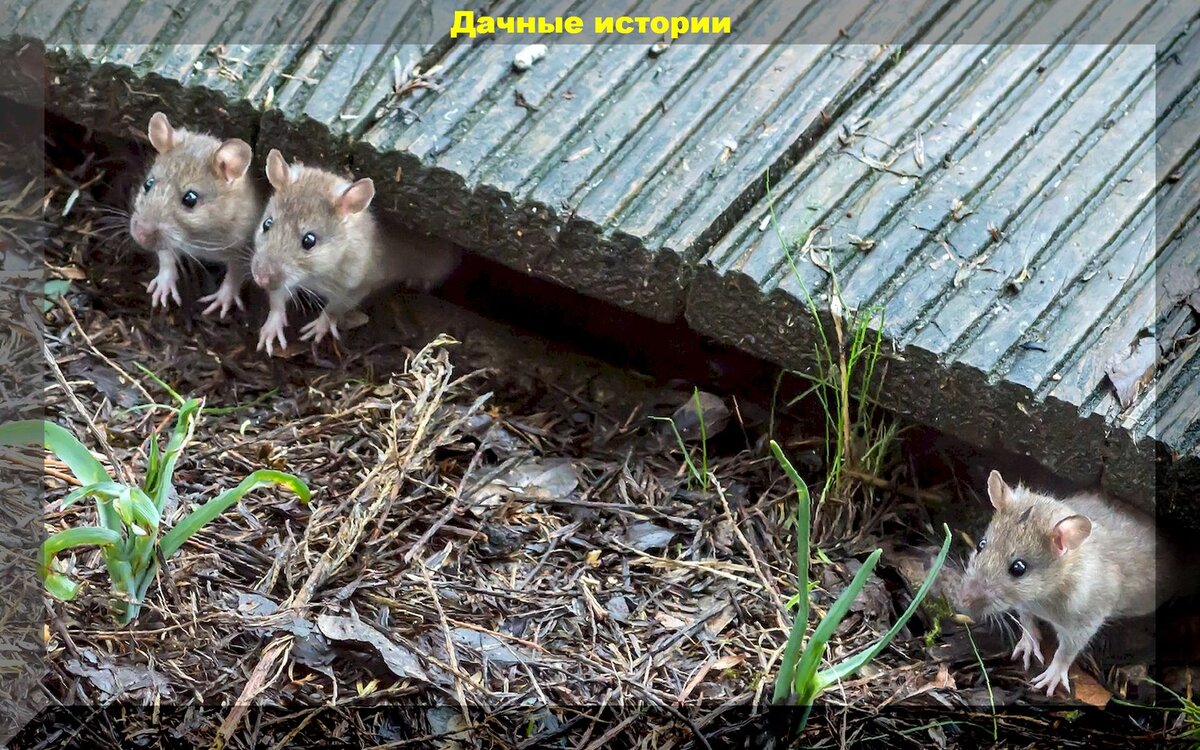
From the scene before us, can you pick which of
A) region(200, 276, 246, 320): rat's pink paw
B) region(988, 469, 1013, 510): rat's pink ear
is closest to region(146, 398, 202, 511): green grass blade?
region(200, 276, 246, 320): rat's pink paw

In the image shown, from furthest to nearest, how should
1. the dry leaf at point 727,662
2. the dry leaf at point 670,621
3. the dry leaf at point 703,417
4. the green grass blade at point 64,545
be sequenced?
the dry leaf at point 703,417
the dry leaf at point 670,621
the dry leaf at point 727,662
the green grass blade at point 64,545

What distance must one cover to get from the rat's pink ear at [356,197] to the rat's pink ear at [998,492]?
83.3 inches

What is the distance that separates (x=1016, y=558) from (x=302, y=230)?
262 cm

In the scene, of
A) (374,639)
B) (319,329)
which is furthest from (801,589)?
(319,329)

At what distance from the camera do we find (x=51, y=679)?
2.83 meters

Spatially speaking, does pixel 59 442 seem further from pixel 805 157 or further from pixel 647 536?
pixel 805 157

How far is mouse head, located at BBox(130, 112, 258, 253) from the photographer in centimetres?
459

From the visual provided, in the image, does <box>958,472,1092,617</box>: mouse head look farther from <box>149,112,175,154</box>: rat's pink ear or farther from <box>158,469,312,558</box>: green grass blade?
<box>149,112,175,154</box>: rat's pink ear

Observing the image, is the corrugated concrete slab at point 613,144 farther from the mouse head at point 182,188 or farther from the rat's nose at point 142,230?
the rat's nose at point 142,230

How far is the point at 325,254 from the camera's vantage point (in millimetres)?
4672

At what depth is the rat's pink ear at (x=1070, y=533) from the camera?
142 inches

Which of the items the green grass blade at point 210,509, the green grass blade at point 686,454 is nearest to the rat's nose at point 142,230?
the green grass blade at point 210,509

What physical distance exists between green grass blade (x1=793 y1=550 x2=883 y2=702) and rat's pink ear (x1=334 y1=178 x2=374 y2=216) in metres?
2.16

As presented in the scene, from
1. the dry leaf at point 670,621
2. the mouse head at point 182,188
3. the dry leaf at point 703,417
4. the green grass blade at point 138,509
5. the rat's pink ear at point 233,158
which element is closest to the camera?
the green grass blade at point 138,509
